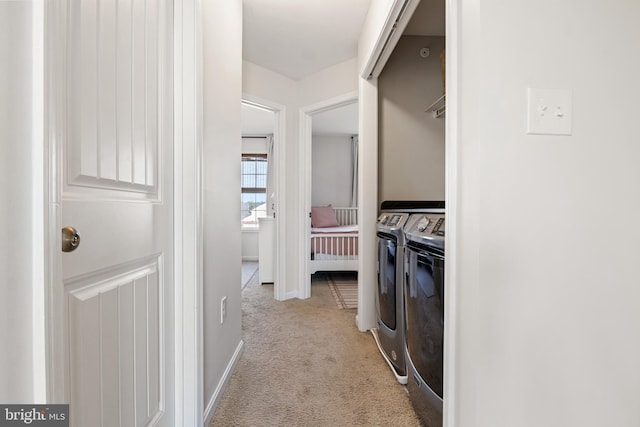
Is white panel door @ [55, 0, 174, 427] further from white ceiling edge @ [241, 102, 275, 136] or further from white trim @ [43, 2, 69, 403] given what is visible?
white ceiling edge @ [241, 102, 275, 136]

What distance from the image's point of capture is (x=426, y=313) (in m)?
→ 1.29

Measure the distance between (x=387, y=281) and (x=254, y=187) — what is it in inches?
191

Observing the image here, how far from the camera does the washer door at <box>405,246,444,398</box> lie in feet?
3.88

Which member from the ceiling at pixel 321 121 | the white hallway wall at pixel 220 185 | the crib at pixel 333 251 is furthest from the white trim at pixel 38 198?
the ceiling at pixel 321 121

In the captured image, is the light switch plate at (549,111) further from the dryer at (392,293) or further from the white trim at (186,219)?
the white trim at (186,219)

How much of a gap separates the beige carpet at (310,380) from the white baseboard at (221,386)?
3 cm

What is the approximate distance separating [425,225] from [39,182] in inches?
50.6

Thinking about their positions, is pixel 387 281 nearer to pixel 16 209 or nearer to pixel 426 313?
pixel 426 313

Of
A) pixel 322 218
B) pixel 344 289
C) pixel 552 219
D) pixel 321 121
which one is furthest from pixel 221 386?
pixel 321 121

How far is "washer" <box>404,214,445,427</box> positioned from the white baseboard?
0.96 meters

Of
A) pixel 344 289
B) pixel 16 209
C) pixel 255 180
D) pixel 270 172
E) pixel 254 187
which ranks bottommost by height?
pixel 344 289

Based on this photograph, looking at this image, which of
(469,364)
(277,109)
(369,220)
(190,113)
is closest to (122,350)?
(190,113)

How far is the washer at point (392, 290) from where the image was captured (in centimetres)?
173

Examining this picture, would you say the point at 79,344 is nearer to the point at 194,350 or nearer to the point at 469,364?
the point at 194,350
